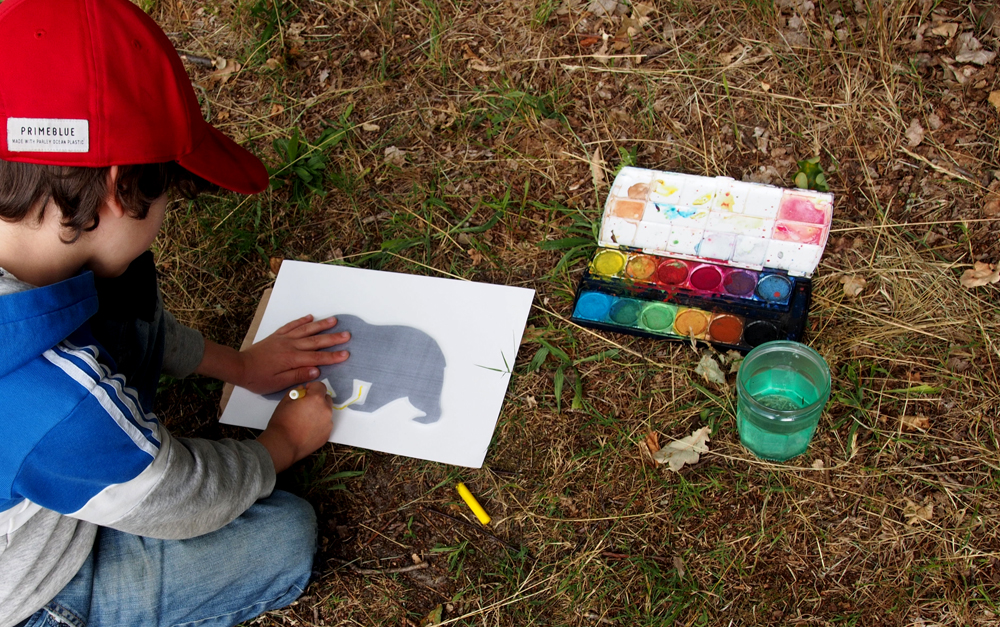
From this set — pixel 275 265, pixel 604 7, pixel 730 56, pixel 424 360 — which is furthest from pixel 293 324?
pixel 730 56

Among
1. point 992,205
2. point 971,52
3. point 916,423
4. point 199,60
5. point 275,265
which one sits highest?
point 971,52

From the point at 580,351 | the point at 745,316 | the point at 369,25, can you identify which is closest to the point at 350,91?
the point at 369,25

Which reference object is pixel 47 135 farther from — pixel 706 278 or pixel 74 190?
pixel 706 278

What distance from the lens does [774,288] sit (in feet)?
5.76

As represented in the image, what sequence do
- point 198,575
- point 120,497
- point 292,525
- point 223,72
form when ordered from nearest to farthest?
point 120,497
point 198,575
point 292,525
point 223,72

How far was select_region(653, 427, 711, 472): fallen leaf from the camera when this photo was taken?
1657 mm

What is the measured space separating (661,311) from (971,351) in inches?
27.0

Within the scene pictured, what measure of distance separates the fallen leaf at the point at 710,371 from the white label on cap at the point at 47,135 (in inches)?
51.2

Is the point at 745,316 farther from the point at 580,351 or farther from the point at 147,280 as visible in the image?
the point at 147,280

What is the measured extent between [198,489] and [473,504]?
1.97 feet

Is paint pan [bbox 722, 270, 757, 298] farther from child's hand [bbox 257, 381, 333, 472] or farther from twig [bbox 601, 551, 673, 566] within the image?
child's hand [bbox 257, 381, 333, 472]

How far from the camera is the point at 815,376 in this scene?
1.61 m

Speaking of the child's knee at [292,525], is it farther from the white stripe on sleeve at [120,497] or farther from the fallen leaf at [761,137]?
the fallen leaf at [761,137]

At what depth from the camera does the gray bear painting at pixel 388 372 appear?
1.82 m
